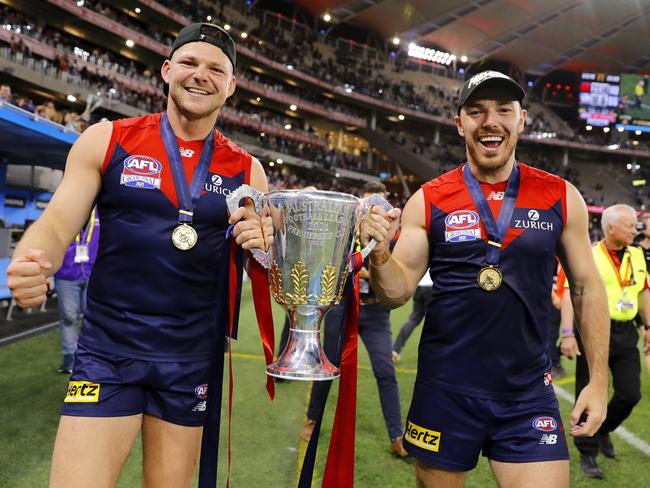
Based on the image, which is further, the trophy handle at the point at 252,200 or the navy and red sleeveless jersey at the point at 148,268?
the navy and red sleeveless jersey at the point at 148,268

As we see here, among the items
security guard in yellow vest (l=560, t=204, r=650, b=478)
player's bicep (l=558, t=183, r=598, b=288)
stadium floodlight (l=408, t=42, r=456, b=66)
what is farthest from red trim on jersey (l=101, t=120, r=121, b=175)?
stadium floodlight (l=408, t=42, r=456, b=66)

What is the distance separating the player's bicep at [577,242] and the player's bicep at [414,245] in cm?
57

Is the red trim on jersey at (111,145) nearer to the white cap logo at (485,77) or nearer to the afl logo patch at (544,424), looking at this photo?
the white cap logo at (485,77)

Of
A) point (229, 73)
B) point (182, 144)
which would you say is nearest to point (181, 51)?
point (229, 73)

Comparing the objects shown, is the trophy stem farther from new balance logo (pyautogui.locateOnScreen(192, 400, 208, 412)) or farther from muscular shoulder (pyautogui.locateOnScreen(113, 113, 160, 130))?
muscular shoulder (pyautogui.locateOnScreen(113, 113, 160, 130))

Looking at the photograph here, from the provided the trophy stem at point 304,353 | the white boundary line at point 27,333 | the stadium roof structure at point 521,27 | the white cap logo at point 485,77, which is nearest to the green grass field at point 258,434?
the white boundary line at point 27,333

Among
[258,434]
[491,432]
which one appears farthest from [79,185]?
[258,434]

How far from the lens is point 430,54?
51531 mm

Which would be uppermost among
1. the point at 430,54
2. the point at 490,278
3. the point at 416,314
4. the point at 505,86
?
the point at 430,54

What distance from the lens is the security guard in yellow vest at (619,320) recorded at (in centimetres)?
420

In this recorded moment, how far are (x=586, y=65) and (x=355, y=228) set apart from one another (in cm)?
6106

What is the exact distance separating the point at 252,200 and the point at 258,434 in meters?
3.37

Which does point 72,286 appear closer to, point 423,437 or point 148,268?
point 148,268

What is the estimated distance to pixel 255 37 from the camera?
132 ft
